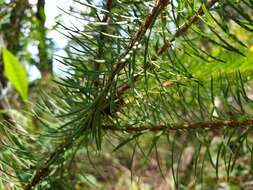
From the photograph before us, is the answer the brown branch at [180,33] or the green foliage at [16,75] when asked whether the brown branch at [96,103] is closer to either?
the brown branch at [180,33]

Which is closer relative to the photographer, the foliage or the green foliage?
the green foliage

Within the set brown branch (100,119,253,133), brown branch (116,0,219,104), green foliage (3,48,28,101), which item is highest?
brown branch (116,0,219,104)

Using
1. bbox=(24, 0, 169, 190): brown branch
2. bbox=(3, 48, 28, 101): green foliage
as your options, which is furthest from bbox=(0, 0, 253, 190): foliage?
bbox=(3, 48, 28, 101): green foliage

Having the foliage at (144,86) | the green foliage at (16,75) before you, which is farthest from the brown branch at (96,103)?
the green foliage at (16,75)

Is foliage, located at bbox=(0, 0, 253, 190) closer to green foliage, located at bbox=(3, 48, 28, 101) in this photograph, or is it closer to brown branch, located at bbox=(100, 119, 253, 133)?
brown branch, located at bbox=(100, 119, 253, 133)

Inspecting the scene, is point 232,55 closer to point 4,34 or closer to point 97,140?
point 97,140

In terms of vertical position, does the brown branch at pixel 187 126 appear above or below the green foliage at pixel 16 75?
above

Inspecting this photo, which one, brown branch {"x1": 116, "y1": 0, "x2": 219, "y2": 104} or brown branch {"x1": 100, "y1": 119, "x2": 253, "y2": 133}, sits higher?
brown branch {"x1": 116, "y1": 0, "x2": 219, "y2": 104}

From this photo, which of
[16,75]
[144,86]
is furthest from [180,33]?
[16,75]
